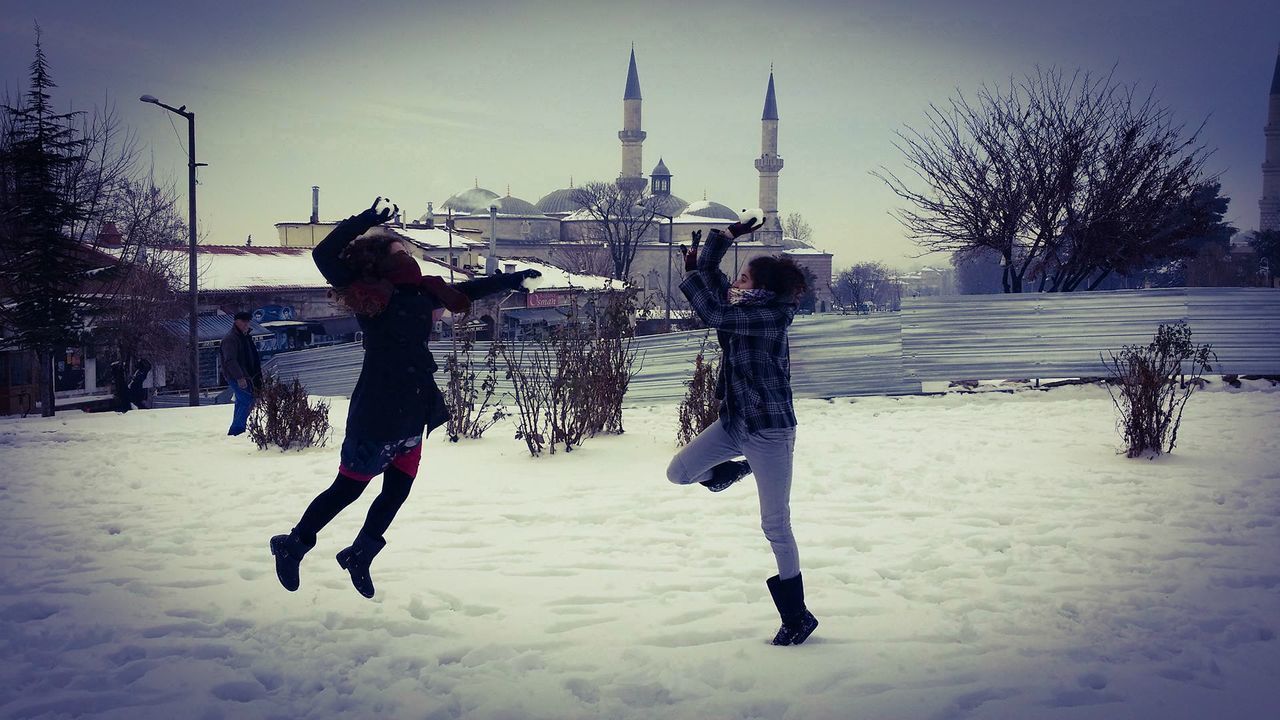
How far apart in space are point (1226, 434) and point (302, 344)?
3486 centimetres

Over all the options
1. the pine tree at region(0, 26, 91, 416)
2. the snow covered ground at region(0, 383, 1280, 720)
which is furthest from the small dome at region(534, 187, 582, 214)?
the snow covered ground at region(0, 383, 1280, 720)

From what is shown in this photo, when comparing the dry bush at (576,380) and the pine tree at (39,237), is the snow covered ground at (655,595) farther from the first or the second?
the pine tree at (39,237)

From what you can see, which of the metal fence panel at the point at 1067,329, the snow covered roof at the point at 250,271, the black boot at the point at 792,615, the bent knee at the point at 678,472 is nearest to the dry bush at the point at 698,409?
the bent knee at the point at 678,472

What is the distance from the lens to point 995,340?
15344 mm

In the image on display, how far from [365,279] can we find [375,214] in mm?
285

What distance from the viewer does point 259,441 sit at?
10.4m

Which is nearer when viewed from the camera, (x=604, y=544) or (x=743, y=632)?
(x=743, y=632)

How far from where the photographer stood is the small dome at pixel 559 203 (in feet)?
339

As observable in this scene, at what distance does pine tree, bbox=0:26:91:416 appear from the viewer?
17844mm

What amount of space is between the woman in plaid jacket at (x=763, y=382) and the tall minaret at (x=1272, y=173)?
45922 millimetres

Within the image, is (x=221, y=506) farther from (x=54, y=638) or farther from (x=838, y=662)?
(x=838, y=662)

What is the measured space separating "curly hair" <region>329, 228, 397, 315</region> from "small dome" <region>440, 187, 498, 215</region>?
98.7m

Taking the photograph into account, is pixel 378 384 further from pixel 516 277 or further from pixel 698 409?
pixel 698 409

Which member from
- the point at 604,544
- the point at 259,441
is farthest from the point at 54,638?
the point at 259,441
